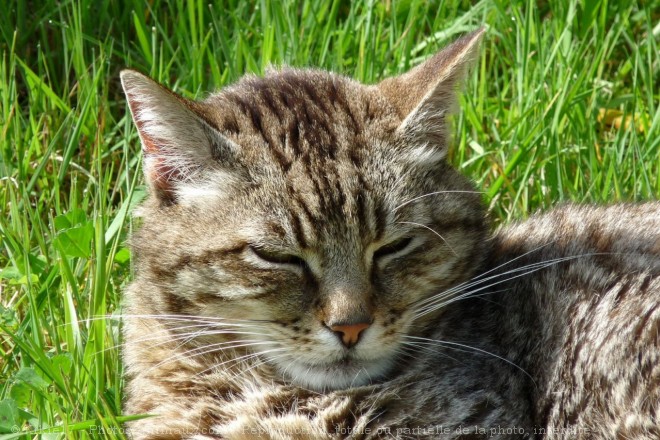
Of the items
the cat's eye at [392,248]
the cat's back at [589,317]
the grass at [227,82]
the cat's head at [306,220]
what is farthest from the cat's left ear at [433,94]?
the grass at [227,82]

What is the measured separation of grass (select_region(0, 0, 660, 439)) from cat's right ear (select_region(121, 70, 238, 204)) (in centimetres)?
55

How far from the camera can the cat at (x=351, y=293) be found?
3.07m

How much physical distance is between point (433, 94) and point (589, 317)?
91cm

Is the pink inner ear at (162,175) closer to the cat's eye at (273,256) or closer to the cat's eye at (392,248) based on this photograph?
the cat's eye at (273,256)

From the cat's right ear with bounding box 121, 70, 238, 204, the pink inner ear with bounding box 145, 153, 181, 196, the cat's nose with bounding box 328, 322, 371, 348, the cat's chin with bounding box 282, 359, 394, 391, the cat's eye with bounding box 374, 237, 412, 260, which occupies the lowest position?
the cat's chin with bounding box 282, 359, 394, 391

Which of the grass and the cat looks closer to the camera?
the cat

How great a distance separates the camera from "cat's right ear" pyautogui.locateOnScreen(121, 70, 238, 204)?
3.09 metres

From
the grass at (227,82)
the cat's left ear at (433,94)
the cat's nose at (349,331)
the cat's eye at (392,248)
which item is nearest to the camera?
the cat's nose at (349,331)

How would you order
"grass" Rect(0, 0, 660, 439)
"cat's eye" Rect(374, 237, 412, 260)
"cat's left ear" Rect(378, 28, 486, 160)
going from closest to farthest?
"cat's eye" Rect(374, 237, 412, 260) → "cat's left ear" Rect(378, 28, 486, 160) → "grass" Rect(0, 0, 660, 439)

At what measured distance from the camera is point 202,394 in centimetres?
330

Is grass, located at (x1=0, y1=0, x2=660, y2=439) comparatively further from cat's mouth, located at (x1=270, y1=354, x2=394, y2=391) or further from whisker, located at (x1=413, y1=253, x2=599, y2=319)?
whisker, located at (x1=413, y1=253, x2=599, y2=319)

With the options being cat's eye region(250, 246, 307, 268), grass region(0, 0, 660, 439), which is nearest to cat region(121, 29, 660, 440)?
cat's eye region(250, 246, 307, 268)

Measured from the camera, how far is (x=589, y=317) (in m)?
3.26

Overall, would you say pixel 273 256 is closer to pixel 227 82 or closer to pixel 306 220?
pixel 306 220
